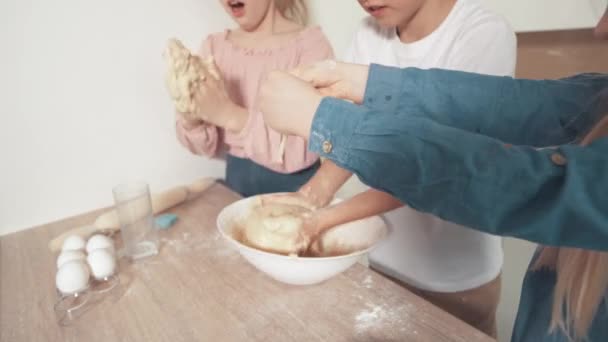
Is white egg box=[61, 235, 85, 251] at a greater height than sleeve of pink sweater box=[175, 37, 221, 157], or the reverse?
sleeve of pink sweater box=[175, 37, 221, 157]

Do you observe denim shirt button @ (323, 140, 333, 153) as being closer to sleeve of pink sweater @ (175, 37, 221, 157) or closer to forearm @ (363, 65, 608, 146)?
forearm @ (363, 65, 608, 146)

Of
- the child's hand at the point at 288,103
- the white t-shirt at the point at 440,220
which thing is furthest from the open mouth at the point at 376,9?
the child's hand at the point at 288,103

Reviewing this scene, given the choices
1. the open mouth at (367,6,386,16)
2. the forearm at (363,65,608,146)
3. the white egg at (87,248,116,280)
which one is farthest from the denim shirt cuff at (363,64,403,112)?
the white egg at (87,248,116,280)

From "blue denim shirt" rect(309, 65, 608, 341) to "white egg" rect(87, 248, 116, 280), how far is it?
472 millimetres

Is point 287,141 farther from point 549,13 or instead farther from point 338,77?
point 549,13

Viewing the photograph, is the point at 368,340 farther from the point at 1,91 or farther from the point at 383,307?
the point at 1,91

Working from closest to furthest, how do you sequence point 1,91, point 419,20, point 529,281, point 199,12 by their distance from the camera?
1. point 529,281
2. point 419,20
3. point 1,91
4. point 199,12

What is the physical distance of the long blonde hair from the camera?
389 mm

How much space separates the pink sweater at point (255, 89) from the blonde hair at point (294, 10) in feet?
0.39

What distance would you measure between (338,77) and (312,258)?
0.93 ft

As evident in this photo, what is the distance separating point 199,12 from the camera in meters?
1.07

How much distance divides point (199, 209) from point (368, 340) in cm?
58

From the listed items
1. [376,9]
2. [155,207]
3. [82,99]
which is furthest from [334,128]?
[82,99]

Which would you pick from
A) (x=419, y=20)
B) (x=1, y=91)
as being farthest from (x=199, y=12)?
(x=419, y=20)
